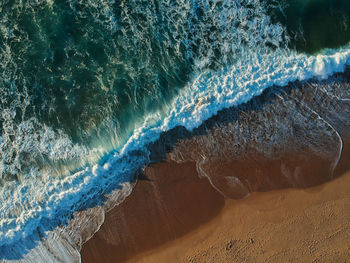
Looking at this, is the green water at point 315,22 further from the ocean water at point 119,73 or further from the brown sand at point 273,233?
the brown sand at point 273,233

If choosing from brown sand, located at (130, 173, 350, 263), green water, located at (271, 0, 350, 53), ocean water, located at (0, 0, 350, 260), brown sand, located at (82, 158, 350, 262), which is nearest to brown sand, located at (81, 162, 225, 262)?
brown sand, located at (82, 158, 350, 262)

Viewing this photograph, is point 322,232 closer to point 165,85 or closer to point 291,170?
point 291,170

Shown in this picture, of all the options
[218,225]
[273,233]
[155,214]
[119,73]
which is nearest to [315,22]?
[119,73]

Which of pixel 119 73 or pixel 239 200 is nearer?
pixel 239 200

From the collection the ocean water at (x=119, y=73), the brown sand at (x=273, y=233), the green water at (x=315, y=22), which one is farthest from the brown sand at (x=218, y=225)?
the green water at (x=315, y=22)

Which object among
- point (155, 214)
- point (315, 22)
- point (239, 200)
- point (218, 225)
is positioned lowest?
point (218, 225)

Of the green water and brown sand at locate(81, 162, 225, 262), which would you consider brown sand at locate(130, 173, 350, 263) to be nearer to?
brown sand at locate(81, 162, 225, 262)

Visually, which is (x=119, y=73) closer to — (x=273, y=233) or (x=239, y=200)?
(x=239, y=200)
